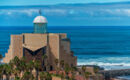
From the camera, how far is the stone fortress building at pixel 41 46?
50.3 m

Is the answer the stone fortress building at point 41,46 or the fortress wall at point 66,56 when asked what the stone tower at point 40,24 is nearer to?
the stone fortress building at point 41,46

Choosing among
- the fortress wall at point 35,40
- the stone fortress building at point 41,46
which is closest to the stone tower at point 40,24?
the stone fortress building at point 41,46

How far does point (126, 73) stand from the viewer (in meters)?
59.4

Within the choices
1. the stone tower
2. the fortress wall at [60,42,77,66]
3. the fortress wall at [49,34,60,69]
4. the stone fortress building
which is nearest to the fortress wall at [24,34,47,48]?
the stone fortress building

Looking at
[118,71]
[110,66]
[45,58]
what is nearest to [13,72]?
[45,58]

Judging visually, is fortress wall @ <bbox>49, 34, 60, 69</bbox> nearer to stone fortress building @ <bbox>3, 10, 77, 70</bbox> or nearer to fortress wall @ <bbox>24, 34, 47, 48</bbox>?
stone fortress building @ <bbox>3, 10, 77, 70</bbox>

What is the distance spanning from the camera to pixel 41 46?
5069 centimetres

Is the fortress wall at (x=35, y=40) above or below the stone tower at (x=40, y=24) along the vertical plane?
below

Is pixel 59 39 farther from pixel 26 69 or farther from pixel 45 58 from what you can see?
pixel 26 69

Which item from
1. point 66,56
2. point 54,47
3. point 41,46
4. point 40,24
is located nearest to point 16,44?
point 41,46

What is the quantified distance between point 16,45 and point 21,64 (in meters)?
8.15

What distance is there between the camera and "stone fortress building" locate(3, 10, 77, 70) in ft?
165

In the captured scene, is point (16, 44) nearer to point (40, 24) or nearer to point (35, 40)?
point (35, 40)

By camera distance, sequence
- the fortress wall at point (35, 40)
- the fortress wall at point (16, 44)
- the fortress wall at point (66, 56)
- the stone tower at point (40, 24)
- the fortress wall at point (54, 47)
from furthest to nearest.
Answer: the fortress wall at point (16, 44), the fortress wall at point (66, 56), the fortress wall at point (35, 40), the fortress wall at point (54, 47), the stone tower at point (40, 24)
